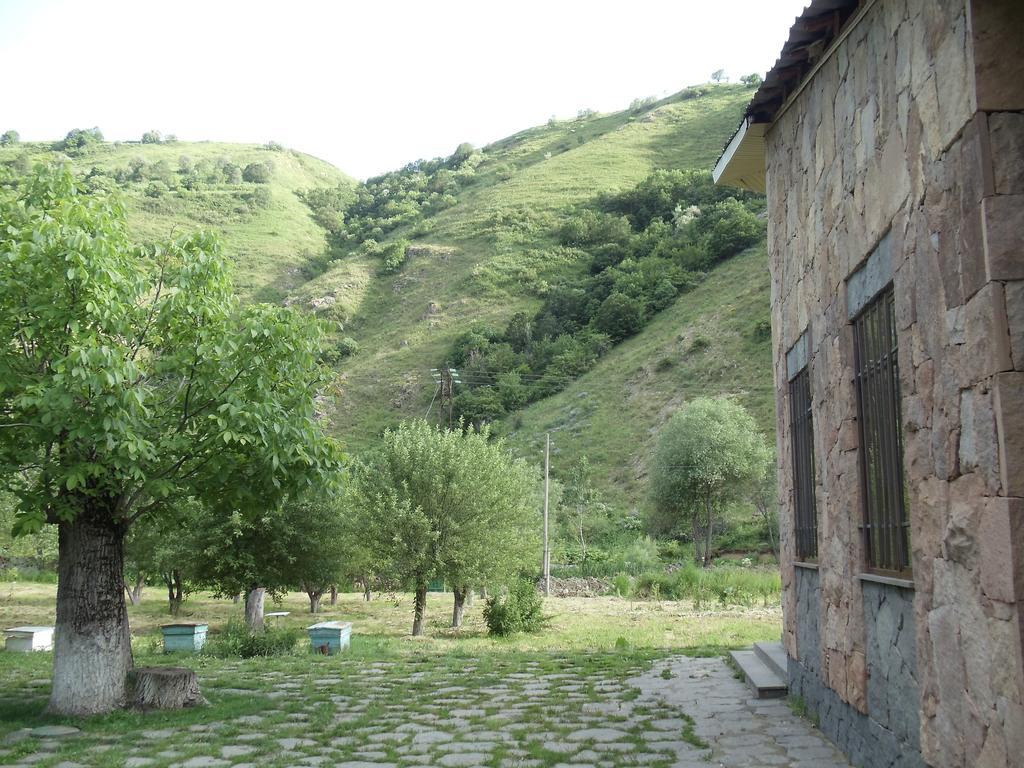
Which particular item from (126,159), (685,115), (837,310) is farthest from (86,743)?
(126,159)

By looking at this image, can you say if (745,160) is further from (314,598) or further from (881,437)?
(314,598)

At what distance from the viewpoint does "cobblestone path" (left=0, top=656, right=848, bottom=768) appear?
6.34m

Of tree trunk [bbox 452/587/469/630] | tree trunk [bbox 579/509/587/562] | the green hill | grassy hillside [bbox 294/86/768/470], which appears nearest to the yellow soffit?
the green hill

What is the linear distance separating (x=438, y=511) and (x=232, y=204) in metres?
84.9

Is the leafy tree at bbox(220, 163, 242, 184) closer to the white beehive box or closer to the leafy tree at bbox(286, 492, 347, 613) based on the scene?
the leafy tree at bbox(286, 492, 347, 613)

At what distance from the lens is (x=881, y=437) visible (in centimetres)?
532

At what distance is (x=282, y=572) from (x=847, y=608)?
14.4 metres

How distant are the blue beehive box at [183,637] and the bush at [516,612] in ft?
20.1

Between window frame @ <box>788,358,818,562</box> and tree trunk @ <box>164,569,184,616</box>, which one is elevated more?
window frame @ <box>788,358,818,562</box>

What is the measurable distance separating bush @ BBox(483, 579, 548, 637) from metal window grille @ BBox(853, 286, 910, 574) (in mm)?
13385

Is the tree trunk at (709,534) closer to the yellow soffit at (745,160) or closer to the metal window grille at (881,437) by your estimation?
the yellow soffit at (745,160)

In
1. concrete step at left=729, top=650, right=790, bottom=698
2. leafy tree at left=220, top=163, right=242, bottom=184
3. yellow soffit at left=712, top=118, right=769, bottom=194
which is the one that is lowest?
concrete step at left=729, top=650, right=790, bottom=698

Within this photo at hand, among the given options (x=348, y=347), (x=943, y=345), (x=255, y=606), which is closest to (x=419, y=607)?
(x=255, y=606)

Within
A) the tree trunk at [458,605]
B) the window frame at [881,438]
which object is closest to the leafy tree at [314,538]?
the tree trunk at [458,605]
